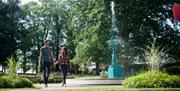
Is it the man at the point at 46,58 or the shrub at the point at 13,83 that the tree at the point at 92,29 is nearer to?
the shrub at the point at 13,83

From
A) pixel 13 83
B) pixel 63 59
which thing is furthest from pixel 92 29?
pixel 63 59

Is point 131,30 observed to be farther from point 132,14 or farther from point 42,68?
point 42,68

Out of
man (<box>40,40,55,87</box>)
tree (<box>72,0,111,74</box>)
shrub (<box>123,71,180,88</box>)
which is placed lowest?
shrub (<box>123,71,180,88</box>)

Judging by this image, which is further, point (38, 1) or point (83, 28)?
point (38, 1)

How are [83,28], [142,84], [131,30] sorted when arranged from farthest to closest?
[83,28] < [131,30] < [142,84]

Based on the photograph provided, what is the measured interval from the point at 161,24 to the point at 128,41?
3.78m

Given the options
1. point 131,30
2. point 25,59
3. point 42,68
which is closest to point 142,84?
point 42,68

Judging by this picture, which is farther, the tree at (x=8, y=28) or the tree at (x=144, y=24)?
the tree at (x=8, y=28)

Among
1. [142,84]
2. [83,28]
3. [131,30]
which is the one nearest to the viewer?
[142,84]

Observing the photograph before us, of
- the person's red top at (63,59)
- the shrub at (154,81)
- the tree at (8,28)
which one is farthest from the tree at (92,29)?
the shrub at (154,81)

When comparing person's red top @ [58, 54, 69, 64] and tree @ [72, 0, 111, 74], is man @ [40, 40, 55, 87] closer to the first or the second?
person's red top @ [58, 54, 69, 64]

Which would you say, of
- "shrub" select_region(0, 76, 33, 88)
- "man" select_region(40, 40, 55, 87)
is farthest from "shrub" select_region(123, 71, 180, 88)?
"shrub" select_region(0, 76, 33, 88)

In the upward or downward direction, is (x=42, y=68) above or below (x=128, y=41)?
below

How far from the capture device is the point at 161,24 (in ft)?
145
